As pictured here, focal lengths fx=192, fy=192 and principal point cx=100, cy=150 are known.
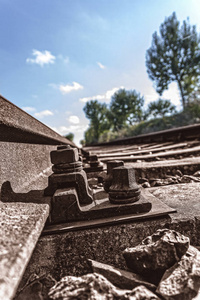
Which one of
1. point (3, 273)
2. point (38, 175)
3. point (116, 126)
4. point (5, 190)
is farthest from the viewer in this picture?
point (116, 126)

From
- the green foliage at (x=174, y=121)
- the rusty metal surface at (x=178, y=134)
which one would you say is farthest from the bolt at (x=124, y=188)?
the green foliage at (x=174, y=121)

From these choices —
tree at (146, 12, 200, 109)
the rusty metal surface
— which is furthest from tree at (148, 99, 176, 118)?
the rusty metal surface

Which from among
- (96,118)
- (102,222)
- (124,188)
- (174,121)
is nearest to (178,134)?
(124,188)

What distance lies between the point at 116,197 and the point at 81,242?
1.04ft

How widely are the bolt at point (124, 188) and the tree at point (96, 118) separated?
49078 millimetres

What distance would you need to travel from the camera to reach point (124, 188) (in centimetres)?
111

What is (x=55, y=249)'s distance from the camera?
0.91m

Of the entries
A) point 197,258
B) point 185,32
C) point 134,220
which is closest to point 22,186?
point 134,220

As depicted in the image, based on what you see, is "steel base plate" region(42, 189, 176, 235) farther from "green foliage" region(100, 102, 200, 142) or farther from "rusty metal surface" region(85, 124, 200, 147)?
"green foliage" region(100, 102, 200, 142)

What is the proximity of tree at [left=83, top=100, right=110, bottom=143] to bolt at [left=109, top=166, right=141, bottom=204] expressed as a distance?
49078mm

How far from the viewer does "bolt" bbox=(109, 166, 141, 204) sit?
1099 mm

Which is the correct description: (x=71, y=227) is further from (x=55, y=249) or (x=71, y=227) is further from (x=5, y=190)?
(x=5, y=190)

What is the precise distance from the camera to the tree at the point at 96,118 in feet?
168

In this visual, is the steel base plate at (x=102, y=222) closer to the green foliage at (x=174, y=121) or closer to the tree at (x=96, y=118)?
the green foliage at (x=174, y=121)
